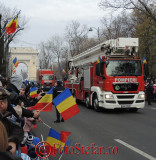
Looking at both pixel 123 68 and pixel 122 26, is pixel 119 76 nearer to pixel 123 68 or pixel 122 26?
pixel 123 68

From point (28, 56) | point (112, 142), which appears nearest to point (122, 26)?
point (112, 142)

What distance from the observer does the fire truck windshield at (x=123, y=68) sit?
12.6 m

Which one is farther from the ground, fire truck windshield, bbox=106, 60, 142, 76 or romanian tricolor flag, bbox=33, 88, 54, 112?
fire truck windshield, bbox=106, 60, 142, 76

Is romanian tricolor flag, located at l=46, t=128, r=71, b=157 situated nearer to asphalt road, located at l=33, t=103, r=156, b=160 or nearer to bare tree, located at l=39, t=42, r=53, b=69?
asphalt road, located at l=33, t=103, r=156, b=160

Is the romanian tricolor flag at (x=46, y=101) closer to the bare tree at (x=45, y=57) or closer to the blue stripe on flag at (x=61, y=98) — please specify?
the blue stripe on flag at (x=61, y=98)

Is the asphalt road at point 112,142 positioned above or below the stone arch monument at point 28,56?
below

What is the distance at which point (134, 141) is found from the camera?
675 centimetres

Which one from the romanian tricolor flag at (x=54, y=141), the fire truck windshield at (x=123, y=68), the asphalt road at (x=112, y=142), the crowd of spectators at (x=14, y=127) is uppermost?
the fire truck windshield at (x=123, y=68)

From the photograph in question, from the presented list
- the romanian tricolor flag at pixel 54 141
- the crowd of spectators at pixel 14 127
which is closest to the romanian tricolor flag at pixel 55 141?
the romanian tricolor flag at pixel 54 141

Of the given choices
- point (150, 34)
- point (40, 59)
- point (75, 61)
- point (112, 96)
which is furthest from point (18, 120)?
point (40, 59)

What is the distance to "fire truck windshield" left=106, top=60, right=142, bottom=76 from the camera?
1264 centimetres

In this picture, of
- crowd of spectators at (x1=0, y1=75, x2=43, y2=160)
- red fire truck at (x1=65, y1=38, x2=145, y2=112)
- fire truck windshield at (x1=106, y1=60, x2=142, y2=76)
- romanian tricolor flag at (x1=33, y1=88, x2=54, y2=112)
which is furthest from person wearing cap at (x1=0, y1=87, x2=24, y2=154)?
fire truck windshield at (x1=106, y1=60, x2=142, y2=76)

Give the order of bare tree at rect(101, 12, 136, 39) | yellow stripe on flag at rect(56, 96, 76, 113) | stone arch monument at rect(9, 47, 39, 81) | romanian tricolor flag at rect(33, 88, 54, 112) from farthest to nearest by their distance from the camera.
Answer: stone arch monument at rect(9, 47, 39, 81), bare tree at rect(101, 12, 136, 39), romanian tricolor flag at rect(33, 88, 54, 112), yellow stripe on flag at rect(56, 96, 76, 113)

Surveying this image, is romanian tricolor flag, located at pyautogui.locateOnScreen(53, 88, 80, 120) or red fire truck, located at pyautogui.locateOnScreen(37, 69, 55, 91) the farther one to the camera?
red fire truck, located at pyautogui.locateOnScreen(37, 69, 55, 91)
